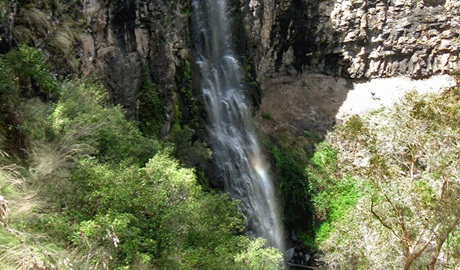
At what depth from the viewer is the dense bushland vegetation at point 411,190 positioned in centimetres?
998

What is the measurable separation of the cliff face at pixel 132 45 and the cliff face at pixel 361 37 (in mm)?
11442

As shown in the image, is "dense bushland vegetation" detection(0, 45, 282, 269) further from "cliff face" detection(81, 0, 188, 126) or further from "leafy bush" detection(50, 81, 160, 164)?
"cliff face" detection(81, 0, 188, 126)

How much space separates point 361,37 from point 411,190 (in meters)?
21.7

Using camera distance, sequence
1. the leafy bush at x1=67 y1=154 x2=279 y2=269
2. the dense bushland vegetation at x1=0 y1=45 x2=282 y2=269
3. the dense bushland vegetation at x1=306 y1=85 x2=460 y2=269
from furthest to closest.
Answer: the dense bushland vegetation at x1=306 y1=85 x2=460 y2=269 → the leafy bush at x1=67 y1=154 x2=279 y2=269 → the dense bushland vegetation at x1=0 y1=45 x2=282 y2=269

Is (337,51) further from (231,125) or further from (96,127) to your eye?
(96,127)

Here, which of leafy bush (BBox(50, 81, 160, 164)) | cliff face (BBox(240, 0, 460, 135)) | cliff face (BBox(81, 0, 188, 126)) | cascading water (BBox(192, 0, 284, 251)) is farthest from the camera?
cliff face (BBox(240, 0, 460, 135))

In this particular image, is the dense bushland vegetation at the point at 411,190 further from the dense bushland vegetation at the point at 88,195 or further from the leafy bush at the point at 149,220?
the leafy bush at the point at 149,220

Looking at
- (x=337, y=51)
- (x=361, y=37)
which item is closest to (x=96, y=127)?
(x=337, y=51)

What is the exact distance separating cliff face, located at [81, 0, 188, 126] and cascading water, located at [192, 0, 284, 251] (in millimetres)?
4144

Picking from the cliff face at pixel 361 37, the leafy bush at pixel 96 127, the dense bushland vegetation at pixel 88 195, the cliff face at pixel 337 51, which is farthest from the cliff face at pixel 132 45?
the cliff face at pixel 361 37

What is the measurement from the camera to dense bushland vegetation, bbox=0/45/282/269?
5.98 m

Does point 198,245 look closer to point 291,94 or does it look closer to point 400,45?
point 291,94

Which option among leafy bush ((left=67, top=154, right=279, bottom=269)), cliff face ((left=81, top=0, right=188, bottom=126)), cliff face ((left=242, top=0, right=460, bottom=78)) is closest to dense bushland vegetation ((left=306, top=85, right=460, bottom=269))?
leafy bush ((left=67, top=154, right=279, bottom=269))

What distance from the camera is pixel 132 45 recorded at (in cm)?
1477
